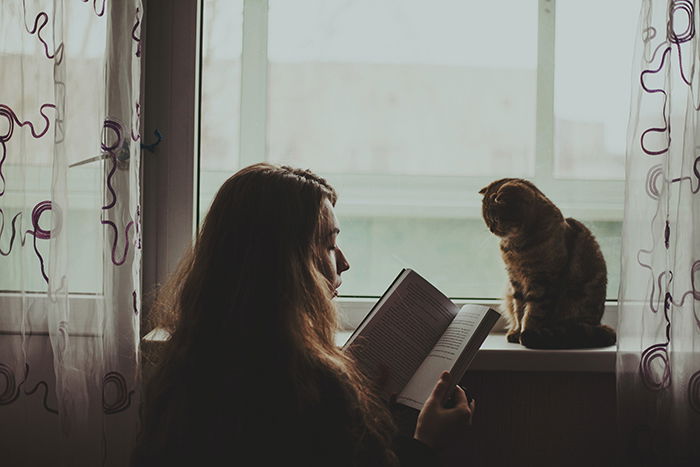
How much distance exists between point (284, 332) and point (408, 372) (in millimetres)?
269

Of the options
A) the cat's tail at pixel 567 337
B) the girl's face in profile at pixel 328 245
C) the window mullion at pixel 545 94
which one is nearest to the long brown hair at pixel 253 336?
the girl's face in profile at pixel 328 245

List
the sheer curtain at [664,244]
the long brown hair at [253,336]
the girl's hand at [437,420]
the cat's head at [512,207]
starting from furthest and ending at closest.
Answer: the cat's head at [512,207] → the sheer curtain at [664,244] → the girl's hand at [437,420] → the long brown hair at [253,336]

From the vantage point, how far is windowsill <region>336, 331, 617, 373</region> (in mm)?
1286

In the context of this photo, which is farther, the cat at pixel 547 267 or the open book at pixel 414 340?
the cat at pixel 547 267

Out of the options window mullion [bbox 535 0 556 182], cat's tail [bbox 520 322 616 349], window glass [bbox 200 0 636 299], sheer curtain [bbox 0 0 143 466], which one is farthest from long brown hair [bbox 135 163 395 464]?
window mullion [bbox 535 0 556 182]

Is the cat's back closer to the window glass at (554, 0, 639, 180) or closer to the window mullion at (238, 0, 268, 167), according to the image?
the window glass at (554, 0, 639, 180)

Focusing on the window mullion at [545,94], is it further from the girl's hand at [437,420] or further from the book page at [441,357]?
the girl's hand at [437,420]

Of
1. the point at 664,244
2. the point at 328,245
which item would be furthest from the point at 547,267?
the point at 328,245

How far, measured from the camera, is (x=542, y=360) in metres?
1.29

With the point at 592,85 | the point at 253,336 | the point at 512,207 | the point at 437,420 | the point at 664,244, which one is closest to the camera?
the point at 253,336

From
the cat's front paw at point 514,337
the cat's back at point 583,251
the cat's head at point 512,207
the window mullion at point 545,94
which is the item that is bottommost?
the cat's front paw at point 514,337

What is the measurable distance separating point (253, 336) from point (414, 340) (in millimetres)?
305

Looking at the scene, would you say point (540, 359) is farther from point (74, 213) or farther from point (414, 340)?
point (74, 213)

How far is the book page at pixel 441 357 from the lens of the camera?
3.42 ft
